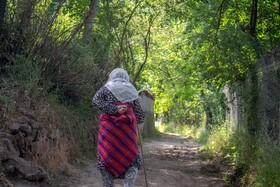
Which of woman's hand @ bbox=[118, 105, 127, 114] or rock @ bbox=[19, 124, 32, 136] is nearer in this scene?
woman's hand @ bbox=[118, 105, 127, 114]

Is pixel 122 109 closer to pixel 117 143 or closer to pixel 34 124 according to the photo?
pixel 117 143

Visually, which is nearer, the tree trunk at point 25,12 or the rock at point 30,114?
the rock at point 30,114

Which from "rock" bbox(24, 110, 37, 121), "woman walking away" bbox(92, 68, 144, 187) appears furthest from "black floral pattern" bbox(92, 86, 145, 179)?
"rock" bbox(24, 110, 37, 121)

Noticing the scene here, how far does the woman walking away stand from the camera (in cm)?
543

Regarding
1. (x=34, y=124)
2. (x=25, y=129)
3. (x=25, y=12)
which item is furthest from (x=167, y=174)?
(x=25, y=12)

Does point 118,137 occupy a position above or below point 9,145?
above

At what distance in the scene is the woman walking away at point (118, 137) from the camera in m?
5.43

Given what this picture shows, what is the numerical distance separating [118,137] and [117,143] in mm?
71

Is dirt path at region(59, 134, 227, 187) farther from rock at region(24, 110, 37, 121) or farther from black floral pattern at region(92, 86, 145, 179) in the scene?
black floral pattern at region(92, 86, 145, 179)

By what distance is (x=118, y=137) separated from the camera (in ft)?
17.9

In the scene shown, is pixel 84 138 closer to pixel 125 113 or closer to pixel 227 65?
pixel 227 65

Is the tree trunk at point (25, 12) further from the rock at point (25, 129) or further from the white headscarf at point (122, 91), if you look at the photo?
the white headscarf at point (122, 91)

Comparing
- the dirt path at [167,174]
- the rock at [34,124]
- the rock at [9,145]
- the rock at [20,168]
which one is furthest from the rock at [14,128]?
the dirt path at [167,174]

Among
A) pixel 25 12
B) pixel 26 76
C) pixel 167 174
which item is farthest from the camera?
pixel 167 174
